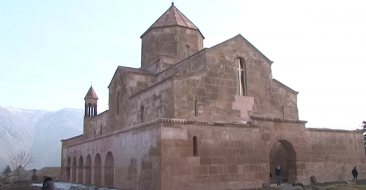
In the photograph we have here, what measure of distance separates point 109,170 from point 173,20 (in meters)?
10.1

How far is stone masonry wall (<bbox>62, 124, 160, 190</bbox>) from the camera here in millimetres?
11961

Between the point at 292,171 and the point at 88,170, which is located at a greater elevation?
the point at 292,171

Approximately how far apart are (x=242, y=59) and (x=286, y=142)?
4.53 m

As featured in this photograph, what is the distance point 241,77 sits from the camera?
1616 cm

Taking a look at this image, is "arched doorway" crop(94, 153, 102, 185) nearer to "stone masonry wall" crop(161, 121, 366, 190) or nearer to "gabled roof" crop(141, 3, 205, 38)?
"stone masonry wall" crop(161, 121, 366, 190)

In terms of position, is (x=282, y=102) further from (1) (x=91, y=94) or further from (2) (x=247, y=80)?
(1) (x=91, y=94)

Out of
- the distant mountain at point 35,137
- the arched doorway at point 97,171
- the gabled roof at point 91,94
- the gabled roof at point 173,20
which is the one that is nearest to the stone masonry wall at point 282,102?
the gabled roof at point 173,20

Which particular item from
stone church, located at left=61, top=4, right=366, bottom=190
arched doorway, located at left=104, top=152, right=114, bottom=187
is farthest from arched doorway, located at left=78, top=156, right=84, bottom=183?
arched doorway, located at left=104, top=152, right=114, bottom=187

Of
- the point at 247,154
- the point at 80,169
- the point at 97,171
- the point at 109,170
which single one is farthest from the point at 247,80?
the point at 80,169

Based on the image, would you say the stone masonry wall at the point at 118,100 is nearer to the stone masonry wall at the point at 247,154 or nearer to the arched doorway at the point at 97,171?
the arched doorway at the point at 97,171

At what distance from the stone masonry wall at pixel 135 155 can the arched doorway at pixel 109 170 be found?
119 millimetres

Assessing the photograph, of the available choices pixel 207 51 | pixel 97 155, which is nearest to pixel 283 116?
pixel 207 51

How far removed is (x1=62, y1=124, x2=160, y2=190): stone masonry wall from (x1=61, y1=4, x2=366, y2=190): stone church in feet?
0.12

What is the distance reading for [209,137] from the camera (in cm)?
1298
